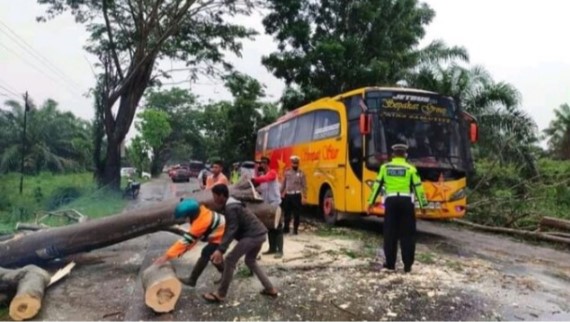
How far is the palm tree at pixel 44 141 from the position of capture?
30.6 m

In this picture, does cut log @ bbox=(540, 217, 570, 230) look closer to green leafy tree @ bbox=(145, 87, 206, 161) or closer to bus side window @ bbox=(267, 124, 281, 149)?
bus side window @ bbox=(267, 124, 281, 149)

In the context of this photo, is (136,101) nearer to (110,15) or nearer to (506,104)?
(110,15)

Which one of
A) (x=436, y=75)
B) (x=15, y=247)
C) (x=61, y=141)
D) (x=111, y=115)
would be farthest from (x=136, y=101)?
(x=61, y=141)

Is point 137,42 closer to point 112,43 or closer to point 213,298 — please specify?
point 112,43

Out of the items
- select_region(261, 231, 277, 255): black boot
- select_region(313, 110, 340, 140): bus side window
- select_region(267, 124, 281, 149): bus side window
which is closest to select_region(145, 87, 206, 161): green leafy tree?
select_region(267, 124, 281, 149): bus side window

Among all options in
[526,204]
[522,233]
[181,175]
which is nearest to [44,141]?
[181,175]

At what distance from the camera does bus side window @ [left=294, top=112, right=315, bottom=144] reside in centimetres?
1412

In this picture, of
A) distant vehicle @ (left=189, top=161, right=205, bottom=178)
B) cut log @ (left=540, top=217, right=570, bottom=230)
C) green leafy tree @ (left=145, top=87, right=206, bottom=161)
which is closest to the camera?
cut log @ (left=540, top=217, right=570, bottom=230)

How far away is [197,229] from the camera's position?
5.70 metres

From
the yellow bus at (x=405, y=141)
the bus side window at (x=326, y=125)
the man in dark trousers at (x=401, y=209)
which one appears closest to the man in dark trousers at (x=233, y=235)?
the man in dark trousers at (x=401, y=209)

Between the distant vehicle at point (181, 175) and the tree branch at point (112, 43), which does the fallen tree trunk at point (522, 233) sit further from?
the distant vehicle at point (181, 175)

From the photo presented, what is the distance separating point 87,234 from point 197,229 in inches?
112

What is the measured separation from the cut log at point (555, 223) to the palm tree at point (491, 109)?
519 cm

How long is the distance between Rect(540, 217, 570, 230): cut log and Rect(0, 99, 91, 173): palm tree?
24883 mm
